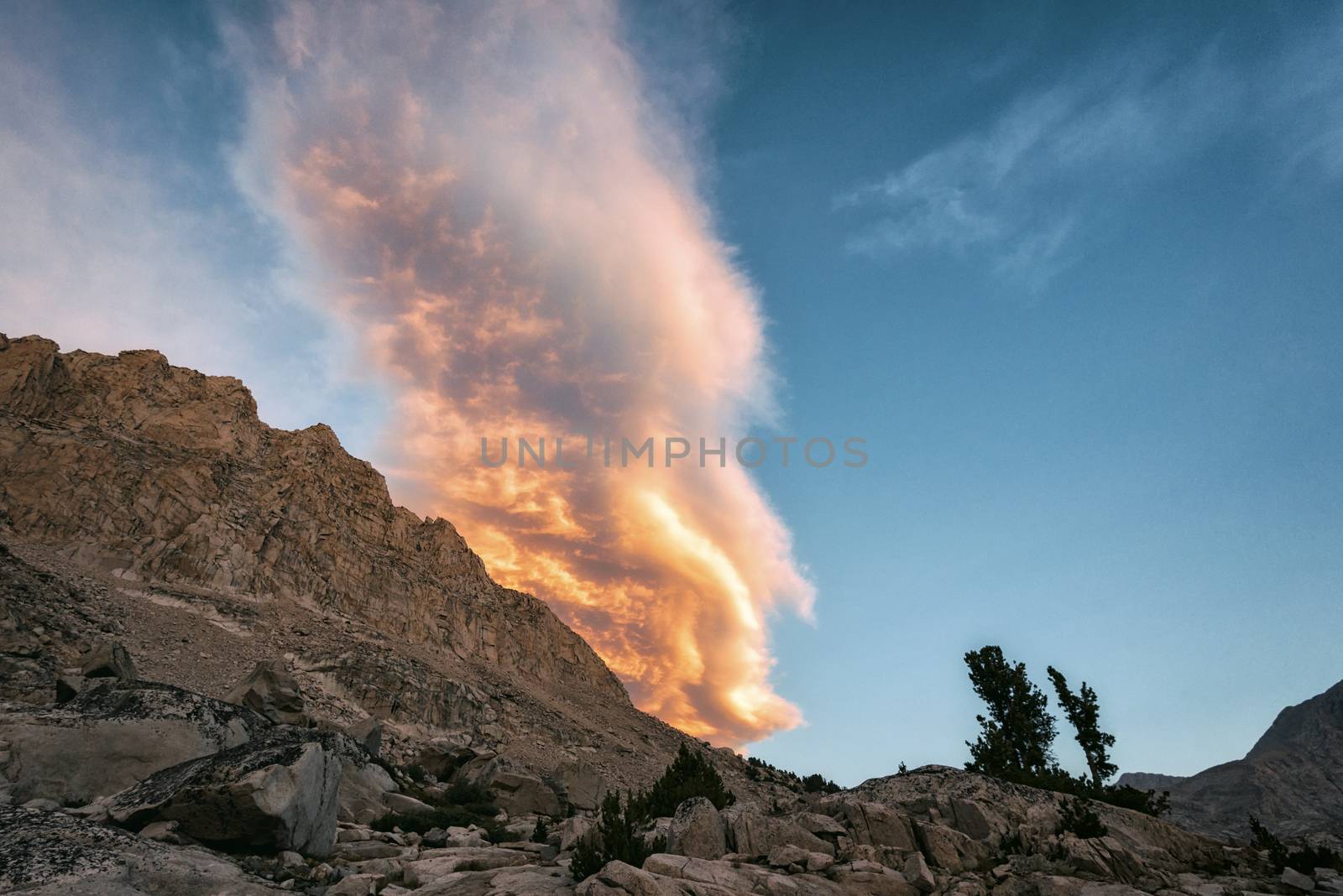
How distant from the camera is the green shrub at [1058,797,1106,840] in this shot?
54.0ft

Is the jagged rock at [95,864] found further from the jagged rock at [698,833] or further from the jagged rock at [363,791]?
the jagged rock at [363,791]

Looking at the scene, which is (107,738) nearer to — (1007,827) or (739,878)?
(739,878)

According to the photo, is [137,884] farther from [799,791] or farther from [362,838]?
[799,791]

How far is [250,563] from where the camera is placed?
236 ft

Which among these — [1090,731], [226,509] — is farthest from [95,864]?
[226,509]

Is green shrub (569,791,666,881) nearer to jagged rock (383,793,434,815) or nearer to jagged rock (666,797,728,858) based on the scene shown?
jagged rock (666,797,728,858)

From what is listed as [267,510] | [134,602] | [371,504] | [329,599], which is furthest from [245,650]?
[371,504]

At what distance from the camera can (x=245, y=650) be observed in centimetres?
5359

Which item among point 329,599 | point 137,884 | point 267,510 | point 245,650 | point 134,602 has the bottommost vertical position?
point 137,884

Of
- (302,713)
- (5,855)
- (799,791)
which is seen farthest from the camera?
(799,791)

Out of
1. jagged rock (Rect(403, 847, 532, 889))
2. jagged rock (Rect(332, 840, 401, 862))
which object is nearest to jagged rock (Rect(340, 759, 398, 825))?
jagged rock (Rect(332, 840, 401, 862))

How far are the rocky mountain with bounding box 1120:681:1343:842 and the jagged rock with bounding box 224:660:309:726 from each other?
75.5 m

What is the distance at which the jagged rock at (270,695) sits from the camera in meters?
28.3

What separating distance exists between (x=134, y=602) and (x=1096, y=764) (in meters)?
74.3
